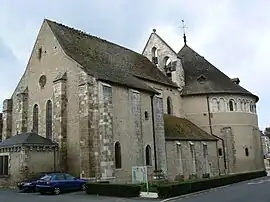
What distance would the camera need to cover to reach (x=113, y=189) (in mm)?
21109

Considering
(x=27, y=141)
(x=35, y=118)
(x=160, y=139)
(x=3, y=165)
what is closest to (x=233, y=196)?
(x=160, y=139)

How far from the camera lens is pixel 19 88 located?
3459cm

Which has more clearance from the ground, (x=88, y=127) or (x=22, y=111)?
(x=22, y=111)

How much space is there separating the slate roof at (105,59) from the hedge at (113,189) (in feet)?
29.7

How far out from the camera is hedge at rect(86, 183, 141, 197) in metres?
20.6

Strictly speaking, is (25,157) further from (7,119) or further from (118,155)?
(7,119)

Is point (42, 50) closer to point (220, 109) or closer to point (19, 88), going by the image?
point (19, 88)

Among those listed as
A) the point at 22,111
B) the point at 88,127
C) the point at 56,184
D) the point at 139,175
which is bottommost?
the point at 56,184

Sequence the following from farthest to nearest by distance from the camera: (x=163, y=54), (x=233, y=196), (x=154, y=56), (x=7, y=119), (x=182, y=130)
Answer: (x=154, y=56)
(x=163, y=54)
(x=182, y=130)
(x=7, y=119)
(x=233, y=196)

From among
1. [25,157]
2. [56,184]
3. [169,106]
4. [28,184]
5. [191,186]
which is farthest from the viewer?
[169,106]

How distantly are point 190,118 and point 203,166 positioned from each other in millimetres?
7880

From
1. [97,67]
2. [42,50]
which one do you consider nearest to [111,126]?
[97,67]

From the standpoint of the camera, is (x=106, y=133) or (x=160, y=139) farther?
(x=160, y=139)

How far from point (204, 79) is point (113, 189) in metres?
26.3
